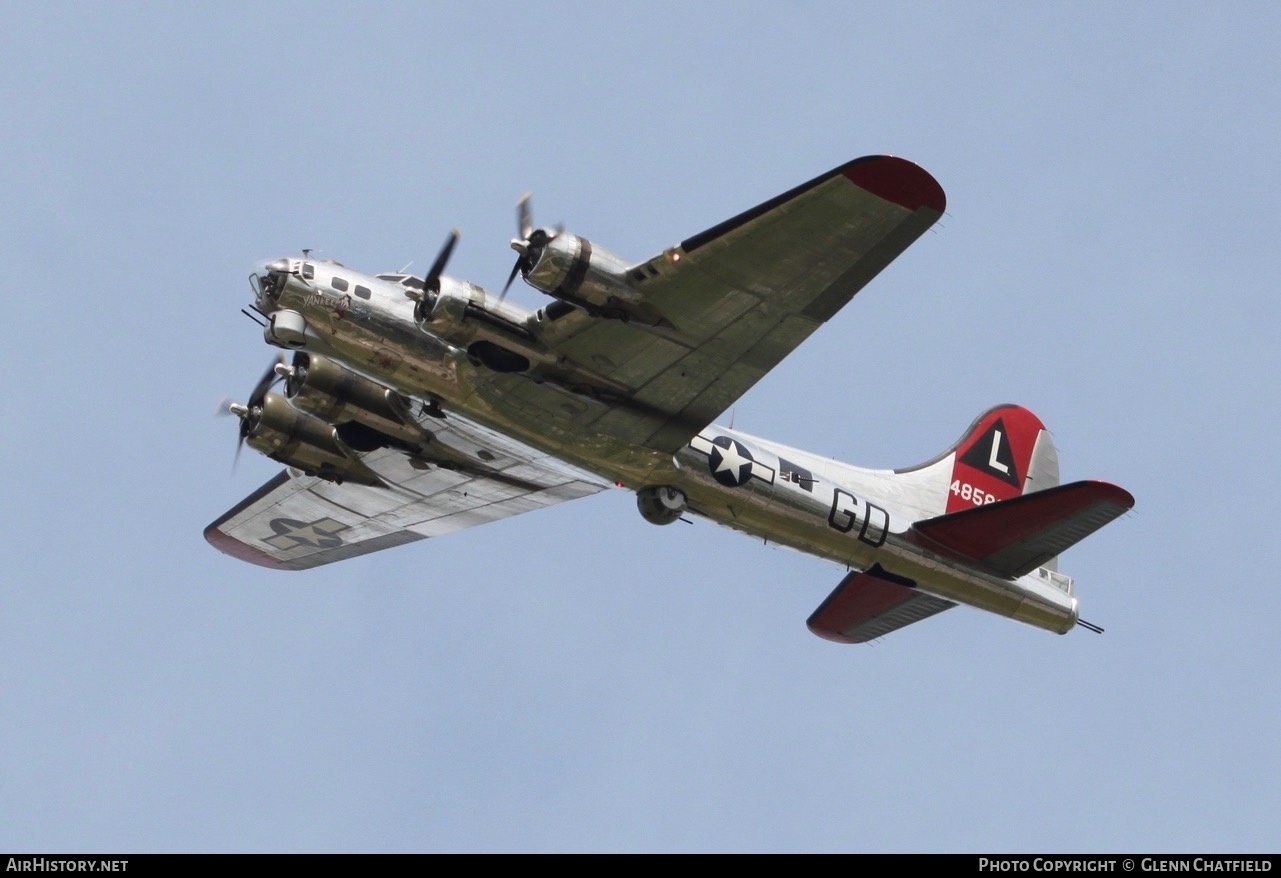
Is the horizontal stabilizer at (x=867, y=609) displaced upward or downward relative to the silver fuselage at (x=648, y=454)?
downward

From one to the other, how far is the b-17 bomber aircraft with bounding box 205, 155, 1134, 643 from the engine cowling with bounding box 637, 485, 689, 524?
0.13ft

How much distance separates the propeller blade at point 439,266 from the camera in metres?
24.1

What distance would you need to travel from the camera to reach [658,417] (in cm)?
2588

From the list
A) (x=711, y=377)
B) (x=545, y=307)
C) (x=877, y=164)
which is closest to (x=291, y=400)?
(x=545, y=307)

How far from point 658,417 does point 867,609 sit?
22.1 ft

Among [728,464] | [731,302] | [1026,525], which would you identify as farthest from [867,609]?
[731,302]

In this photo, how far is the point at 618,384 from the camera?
25219 millimetres

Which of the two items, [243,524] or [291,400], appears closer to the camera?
[291,400]

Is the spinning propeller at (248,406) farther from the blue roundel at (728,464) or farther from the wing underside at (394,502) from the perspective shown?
the blue roundel at (728,464)

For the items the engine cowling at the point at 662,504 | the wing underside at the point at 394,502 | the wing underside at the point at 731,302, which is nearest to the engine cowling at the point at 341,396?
the wing underside at the point at 394,502

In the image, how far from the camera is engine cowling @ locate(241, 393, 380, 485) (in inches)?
1140

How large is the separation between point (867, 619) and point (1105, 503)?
17.9ft

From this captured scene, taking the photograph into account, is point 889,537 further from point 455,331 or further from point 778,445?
point 455,331

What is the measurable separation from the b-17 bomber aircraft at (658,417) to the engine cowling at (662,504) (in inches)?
1.5
